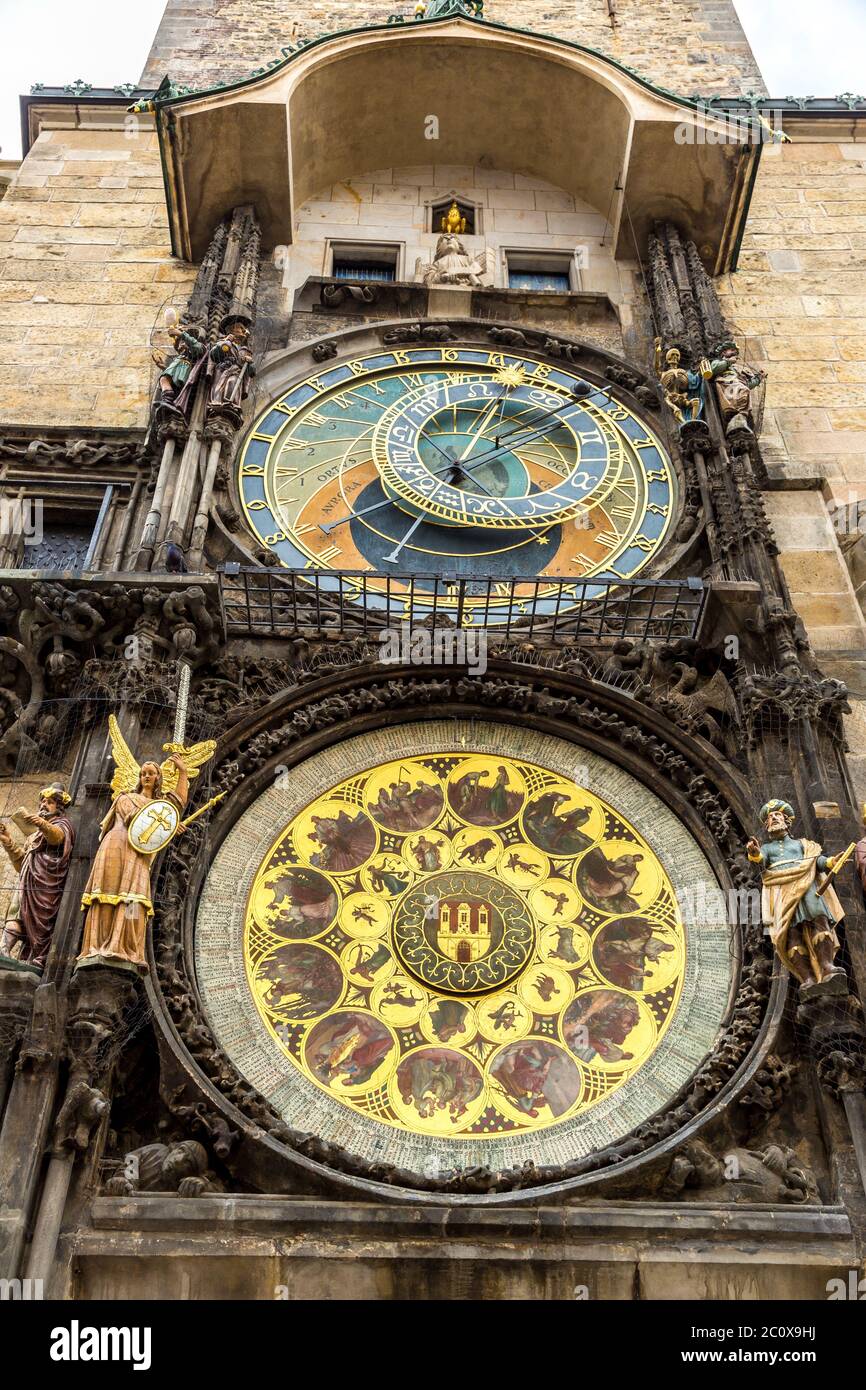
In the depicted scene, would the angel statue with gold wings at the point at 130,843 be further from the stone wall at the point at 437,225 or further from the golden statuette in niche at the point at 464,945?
the stone wall at the point at 437,225

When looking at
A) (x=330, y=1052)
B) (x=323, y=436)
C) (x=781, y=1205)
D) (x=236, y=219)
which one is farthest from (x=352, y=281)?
Answer: (x=781, y=1205)

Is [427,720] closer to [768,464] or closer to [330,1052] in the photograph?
[330,1052]

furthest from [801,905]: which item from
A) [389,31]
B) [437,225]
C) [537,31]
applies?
[537,31]

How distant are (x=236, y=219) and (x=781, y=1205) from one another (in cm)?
1082

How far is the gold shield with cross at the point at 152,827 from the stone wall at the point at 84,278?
5.39 metres

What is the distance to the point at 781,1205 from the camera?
25.5 feet

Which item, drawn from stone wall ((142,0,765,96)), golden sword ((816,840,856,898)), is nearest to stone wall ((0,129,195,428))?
stone wall ((142,0,765,96))

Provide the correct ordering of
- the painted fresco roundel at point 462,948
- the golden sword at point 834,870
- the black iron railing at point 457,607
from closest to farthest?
1. the painted fresco roundel at point 462,948
2. the golden sword at point 834,870
3. the black iron railing at point 457,607

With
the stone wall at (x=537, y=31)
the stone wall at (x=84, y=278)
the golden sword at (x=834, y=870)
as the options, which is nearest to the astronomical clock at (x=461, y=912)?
the golden sword at (x=834, y=870)

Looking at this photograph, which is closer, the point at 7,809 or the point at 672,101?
the point at 7,809

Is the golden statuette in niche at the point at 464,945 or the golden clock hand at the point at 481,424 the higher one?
the golden clock hand at the point at 481,424

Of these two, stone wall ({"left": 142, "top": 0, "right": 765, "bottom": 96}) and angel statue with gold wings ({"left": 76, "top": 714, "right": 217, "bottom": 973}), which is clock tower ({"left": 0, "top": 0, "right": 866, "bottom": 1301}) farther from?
stone wall ({"left": 142, "top": 0, "right": 765, "bottom": 96})

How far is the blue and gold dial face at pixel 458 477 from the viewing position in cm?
1173

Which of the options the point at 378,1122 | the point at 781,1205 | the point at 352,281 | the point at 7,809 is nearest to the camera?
the point at 781,1205
